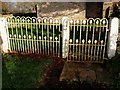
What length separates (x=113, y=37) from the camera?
832 centimetres

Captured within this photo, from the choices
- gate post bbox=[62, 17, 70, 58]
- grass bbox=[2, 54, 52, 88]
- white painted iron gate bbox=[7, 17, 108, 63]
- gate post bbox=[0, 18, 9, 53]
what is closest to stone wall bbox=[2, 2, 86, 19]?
white painted iron gate bbox=[7, 17, 108, 63]

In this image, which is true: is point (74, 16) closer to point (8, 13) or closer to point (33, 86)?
point (8, 13)

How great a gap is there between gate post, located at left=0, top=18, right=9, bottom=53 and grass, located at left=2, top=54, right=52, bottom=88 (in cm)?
46

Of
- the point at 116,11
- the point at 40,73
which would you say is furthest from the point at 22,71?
the point at 116,11

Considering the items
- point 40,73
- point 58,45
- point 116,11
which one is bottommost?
point 40,73

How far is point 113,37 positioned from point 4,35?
3771mm

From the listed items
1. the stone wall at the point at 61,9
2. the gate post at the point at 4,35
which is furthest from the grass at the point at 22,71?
the stone wall at the point at 61,9

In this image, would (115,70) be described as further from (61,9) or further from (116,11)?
(61,9)

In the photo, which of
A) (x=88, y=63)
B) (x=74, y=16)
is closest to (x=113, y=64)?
(x=88, y=63)

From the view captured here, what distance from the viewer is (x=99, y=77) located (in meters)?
7.77

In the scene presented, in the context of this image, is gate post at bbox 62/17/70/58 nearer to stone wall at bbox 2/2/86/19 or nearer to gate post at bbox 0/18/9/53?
gate post at bbox 0/18/9/53

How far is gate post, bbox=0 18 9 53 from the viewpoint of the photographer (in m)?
8.75

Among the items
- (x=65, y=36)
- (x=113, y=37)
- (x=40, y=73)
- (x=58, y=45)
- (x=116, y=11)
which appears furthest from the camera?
(x=116, y=11)

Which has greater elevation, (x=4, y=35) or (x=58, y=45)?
(x=4, y=35)
